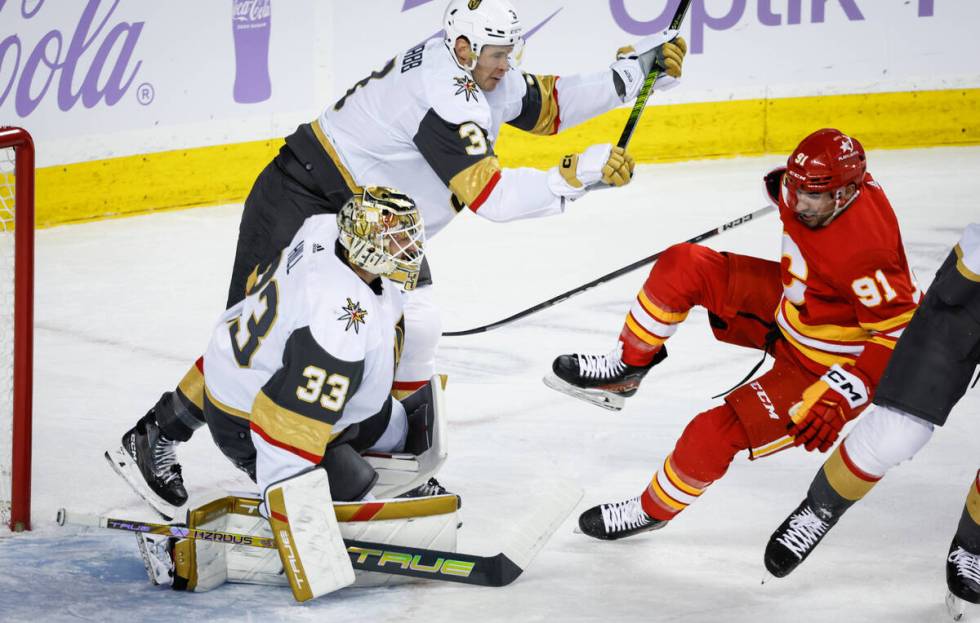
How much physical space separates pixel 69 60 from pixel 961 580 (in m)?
4.40

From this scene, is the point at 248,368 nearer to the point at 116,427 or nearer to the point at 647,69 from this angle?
the point at 116,427

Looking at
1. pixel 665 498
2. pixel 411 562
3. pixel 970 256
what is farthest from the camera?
pixel 665 498

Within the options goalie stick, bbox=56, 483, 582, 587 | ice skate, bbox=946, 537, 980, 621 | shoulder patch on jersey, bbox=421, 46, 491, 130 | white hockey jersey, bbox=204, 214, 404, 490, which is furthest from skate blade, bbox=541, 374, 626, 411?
ice skate, bbox=946, 537, 980, 621

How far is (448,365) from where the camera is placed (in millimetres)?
4387

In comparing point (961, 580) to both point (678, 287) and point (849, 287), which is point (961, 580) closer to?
point (849, 287)

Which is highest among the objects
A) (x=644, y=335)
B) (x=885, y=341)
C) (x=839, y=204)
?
(x=839, y=204)

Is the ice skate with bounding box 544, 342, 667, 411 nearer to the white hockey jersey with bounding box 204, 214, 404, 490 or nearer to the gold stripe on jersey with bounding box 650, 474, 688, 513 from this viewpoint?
the gold stripe on jersey with bounding box 650, 474, 688, 513

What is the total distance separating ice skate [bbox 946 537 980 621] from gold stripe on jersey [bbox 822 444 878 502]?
21 cm

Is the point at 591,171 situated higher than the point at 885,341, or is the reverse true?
the point at 591,171

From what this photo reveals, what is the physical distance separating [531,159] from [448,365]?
2391mm

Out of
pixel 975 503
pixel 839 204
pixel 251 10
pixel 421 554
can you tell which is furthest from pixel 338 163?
pixel 251 10

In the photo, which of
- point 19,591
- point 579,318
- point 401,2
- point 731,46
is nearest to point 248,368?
point 19,591

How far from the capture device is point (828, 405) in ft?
8.68

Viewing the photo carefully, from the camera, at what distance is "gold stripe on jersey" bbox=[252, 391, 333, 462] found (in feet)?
8.40
